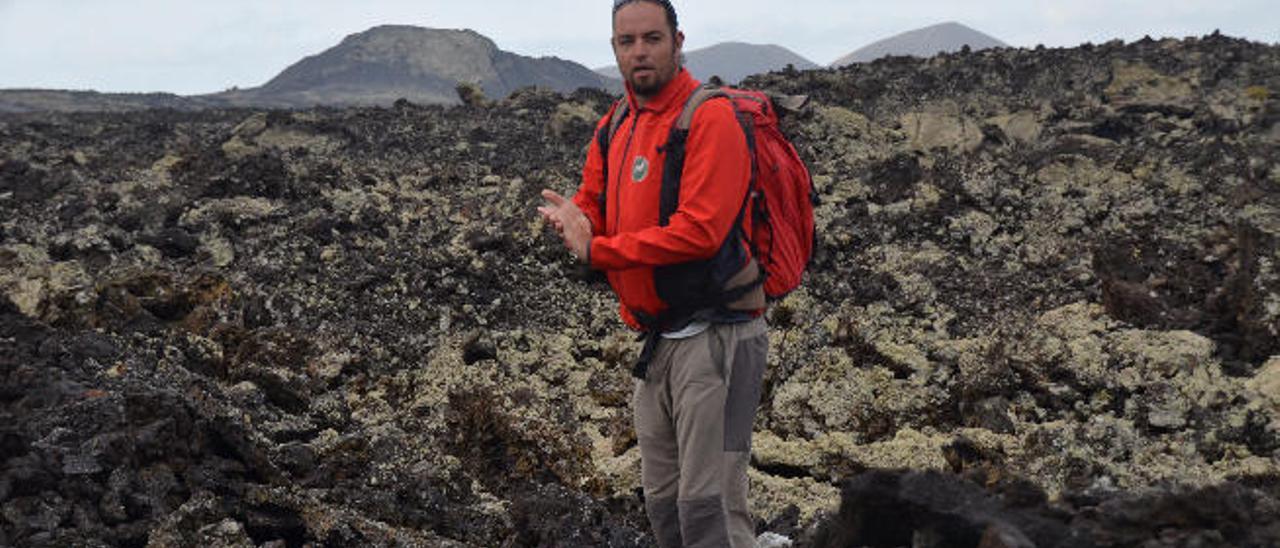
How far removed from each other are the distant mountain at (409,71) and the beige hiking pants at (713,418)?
51791mm

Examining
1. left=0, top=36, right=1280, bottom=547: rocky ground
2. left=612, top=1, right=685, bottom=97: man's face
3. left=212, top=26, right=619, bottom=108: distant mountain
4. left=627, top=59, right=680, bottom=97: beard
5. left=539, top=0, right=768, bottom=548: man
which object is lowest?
left=0, top=36, right=1280, bottom=547: rocky ground

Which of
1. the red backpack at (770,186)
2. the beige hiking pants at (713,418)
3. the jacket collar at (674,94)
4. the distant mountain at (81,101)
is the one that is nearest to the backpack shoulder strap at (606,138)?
the jacket collar at (674,94)

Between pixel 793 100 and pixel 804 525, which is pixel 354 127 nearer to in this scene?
pixel 804 525

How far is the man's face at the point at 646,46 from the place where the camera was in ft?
9.00

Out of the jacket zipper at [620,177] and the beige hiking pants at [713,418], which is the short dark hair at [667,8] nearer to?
the jacket zipper at [620,177]

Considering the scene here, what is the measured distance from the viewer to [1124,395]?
17.8 feet

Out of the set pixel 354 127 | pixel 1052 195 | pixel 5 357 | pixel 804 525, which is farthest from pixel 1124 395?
pixel 354 127

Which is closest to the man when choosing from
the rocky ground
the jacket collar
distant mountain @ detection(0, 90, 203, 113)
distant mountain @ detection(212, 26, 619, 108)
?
the jacket collar

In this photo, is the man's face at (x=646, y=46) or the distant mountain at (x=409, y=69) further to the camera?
the distant mountain at (x=409, y=69)

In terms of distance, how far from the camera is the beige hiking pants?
9.37 ft

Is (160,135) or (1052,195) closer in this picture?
(1052,195)

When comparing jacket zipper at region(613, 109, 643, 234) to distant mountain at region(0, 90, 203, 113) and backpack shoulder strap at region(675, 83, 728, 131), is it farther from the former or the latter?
distant mountain at region(0, 90, 203, 113)

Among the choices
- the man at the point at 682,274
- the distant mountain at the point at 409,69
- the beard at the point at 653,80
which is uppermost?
the distant mountain at the point at 409,69

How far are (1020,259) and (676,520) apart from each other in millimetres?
5680
